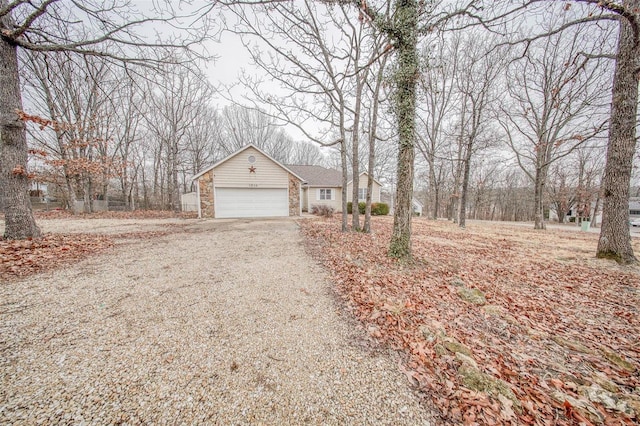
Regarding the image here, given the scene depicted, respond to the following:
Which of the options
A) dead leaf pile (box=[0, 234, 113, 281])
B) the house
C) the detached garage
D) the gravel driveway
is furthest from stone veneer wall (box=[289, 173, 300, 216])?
the gravel driveway

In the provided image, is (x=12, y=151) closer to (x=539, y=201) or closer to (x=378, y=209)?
(x=378, y=209)

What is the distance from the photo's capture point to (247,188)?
1373 centimetres

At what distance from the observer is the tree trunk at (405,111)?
14.1ft

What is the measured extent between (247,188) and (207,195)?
2.32 meters

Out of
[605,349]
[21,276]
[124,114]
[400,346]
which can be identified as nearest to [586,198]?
[605,349]

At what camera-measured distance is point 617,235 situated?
16.4 ft

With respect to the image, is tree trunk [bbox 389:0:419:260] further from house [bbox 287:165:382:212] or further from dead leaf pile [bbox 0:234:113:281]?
house [bbox 287:165:382:212]

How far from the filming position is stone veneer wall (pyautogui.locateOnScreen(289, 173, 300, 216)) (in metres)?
14.7

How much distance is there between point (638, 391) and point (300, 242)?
6139 mm

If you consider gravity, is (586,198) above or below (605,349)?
above

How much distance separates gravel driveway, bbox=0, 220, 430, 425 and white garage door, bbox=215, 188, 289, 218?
964cm

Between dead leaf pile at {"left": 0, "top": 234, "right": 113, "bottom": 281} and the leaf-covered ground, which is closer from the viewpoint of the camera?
the leaf-covered ground

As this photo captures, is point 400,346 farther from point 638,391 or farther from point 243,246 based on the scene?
point 243,246

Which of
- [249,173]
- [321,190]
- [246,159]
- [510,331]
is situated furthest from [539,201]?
[246,159]
